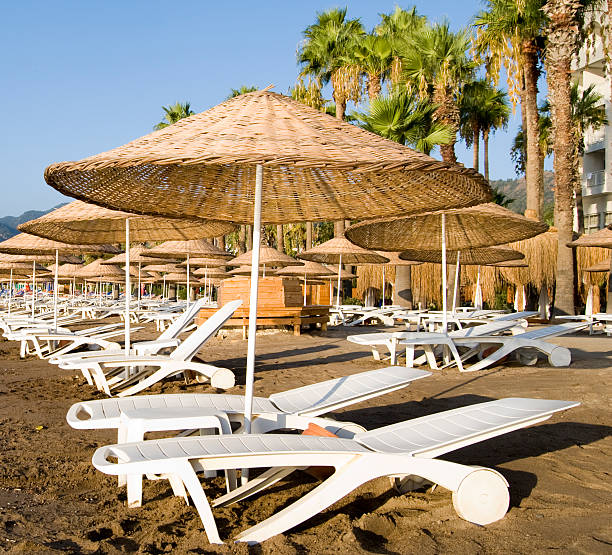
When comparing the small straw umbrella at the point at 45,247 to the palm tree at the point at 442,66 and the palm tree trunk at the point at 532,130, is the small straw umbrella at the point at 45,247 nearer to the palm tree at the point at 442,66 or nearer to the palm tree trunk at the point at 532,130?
the palm tree at the point at 442,66

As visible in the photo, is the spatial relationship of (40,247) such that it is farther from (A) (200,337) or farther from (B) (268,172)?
(B) (268,172)

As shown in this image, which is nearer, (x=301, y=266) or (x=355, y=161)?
(x=355, y=161)

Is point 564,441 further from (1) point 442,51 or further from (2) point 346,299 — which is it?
(2) point 346,299

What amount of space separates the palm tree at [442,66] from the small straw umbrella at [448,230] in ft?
40.7

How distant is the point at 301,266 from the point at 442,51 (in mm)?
9176

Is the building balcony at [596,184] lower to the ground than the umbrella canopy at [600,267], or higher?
higher

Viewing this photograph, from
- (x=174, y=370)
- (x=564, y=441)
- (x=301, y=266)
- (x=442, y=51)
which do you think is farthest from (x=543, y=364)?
(x=442, y=51)

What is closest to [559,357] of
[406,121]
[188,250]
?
[188,250]

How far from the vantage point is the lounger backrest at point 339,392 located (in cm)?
394

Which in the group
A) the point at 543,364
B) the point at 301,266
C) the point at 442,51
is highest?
the point at 442,51

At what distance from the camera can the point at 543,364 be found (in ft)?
28.7

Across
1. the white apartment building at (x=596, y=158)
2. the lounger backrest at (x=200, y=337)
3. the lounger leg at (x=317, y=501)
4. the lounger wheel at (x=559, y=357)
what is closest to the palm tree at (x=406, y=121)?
the lounger wheel at (x=559, y=357)

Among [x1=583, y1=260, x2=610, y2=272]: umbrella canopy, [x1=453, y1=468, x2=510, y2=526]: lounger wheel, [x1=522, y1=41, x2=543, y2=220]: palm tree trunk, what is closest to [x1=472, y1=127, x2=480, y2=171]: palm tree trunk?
[x1=522, y1=41, x2=543, y2=220]: palm tree trunk

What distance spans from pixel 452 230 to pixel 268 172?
4.71 m
